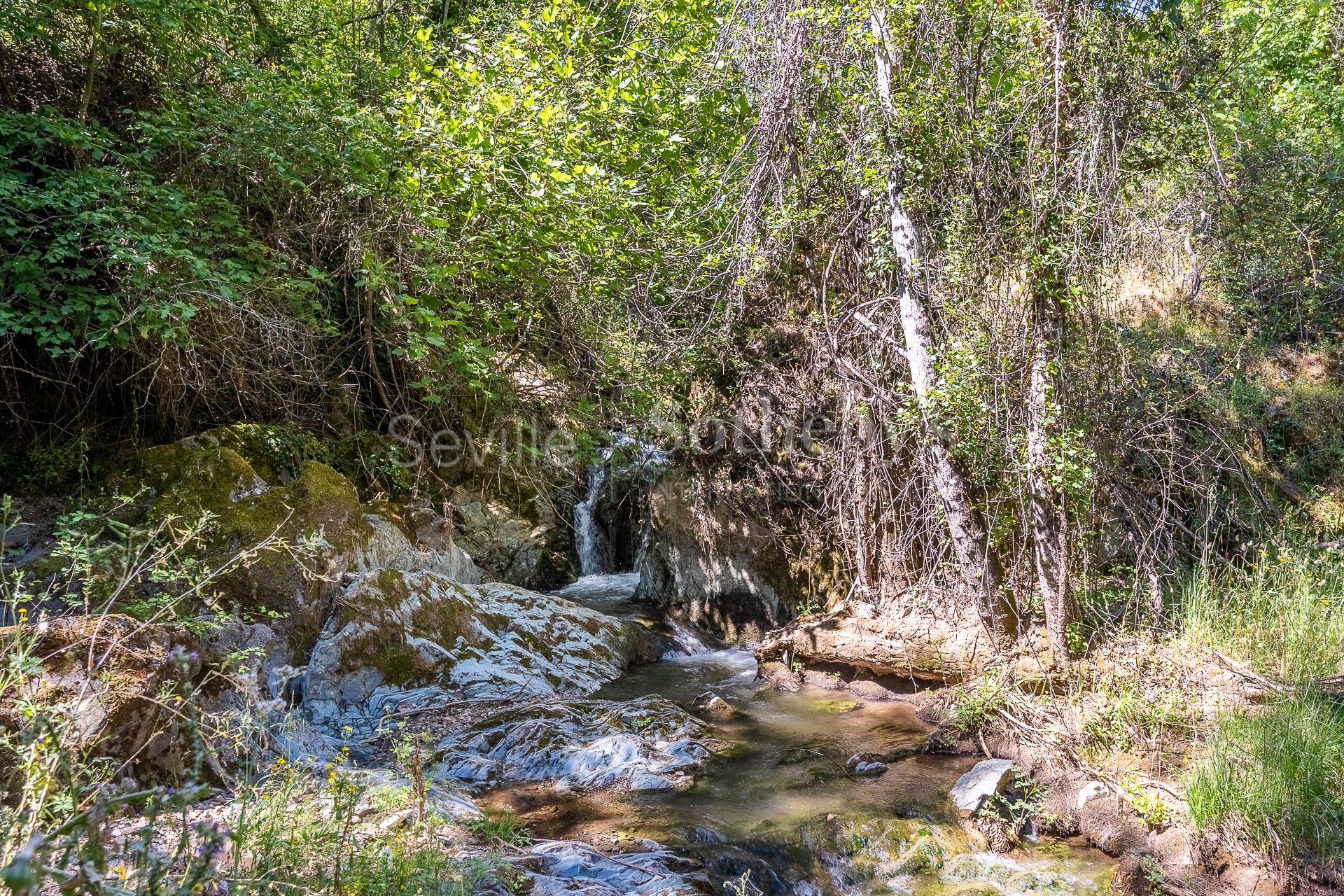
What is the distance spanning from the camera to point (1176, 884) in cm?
344

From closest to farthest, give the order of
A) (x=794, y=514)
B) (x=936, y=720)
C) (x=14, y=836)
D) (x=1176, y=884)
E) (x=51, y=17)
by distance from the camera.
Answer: (x=14, y=836)
(x=1176, y=884)
(x=51, y=17)
(x=936, y=720)
(x=794, y=514)

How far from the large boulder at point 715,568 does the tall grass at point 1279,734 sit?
395 centimetres

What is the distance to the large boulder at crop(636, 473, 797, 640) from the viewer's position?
8070 millimetres

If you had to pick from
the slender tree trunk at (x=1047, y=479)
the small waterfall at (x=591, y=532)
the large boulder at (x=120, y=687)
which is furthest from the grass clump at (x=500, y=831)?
the small waterfall at (x=591, y=532)

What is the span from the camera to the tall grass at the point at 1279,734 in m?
3.36

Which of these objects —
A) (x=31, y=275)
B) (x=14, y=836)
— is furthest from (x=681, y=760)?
(x=31, y=275)

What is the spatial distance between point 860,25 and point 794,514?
15.0ft

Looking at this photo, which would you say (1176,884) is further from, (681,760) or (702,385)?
(702,385)

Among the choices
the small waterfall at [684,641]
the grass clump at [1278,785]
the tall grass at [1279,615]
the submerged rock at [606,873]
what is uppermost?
the tall grass at [1279,615]

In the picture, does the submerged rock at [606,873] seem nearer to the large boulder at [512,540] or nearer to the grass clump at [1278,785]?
the grass clump at [1278,785]

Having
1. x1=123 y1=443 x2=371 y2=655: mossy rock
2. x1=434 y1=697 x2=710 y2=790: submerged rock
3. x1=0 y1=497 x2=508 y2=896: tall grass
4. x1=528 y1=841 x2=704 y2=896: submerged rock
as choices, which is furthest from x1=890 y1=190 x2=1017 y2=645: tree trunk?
x1=123 y1=443 x2=371 y2=655: mossy rock

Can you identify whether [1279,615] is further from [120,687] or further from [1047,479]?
[120,687]

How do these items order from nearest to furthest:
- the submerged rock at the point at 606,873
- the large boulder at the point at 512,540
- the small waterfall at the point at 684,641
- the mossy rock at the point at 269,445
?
the submerged rock at the point at 606,873 → the mossy rock at the point at 269,445 → the small waterfall at the point at 684,641 → the large boulder at the point at 512,540

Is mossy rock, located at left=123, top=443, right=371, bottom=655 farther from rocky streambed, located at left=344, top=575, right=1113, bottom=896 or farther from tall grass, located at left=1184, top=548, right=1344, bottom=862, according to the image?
tall grass, located at left=1184, top=548, right=1344, bottom=862
